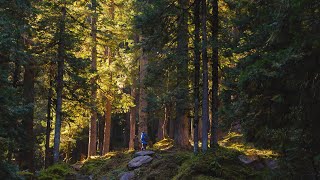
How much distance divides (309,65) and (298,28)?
3.59ft

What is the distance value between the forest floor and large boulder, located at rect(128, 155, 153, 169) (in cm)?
26

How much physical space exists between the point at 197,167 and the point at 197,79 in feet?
13.7

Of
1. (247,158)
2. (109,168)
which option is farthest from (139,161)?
(247,158)

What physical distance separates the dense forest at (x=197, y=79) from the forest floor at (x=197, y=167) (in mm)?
43

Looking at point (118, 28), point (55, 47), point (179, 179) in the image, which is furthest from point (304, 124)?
point (118, 28)

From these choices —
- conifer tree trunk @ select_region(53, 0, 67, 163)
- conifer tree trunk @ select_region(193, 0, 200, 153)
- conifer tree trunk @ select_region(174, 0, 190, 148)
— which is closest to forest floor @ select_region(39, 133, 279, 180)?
conifer tree trunk @ select_region(193, 0, 200, 153)

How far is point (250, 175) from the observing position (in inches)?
463

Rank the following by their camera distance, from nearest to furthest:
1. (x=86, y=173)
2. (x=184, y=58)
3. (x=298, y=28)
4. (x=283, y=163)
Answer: (x=298, y=28) < (x=283, y=163) < (x=184, y=58) < (x=86, y=173)

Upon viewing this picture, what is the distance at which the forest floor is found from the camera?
11969mm

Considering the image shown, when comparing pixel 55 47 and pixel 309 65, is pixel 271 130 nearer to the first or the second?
pixel 309 65

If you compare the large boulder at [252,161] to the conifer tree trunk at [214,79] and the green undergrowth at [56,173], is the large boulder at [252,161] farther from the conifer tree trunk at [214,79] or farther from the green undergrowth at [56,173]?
the green undergrowth at [56,173]

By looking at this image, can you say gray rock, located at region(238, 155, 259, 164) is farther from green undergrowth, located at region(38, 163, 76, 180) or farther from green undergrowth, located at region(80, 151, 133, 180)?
green undergrowth, located at region(38, 163, 76, 180)

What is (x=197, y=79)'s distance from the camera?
14.9 m

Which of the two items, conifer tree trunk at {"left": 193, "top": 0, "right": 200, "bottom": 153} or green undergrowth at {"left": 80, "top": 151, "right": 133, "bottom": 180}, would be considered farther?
green undergrowth at {"left": 80, "top": 151, "right": 133, "bottom": 180}
